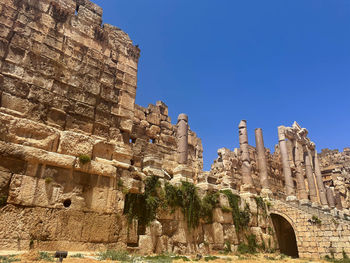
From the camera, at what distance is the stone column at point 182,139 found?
41.2 ft

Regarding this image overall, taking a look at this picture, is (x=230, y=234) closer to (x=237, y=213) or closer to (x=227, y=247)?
(x=227, y=247)

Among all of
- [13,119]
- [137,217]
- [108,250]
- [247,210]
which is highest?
[13,119]

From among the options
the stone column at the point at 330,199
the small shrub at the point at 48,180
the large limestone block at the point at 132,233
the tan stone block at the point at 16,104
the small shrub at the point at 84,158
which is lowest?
the large limestone block at the point at 132,233

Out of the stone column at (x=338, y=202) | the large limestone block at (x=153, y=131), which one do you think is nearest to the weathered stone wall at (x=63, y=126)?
the large limestone block at (x=153, y=131)

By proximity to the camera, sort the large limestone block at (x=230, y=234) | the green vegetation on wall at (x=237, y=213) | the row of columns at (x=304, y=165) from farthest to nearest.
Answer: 1. the row of columns at (x=304, y=165)
2. the green vegetation on wall at (x=237, y=213)
3. the large limestone block at (x=230, y=234)

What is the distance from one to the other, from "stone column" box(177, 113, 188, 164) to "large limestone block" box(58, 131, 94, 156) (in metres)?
6.38

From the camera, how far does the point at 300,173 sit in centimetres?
2138

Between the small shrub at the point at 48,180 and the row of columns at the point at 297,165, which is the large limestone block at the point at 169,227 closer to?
the small shrub at the point at 48,180

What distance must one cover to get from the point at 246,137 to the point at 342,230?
8.01 meters

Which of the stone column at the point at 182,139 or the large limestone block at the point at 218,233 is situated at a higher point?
the stone column at the point at 182,139

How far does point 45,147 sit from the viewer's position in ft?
19.6

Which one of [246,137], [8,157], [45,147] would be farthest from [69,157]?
[246,137]

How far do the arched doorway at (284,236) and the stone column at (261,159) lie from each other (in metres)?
3.12

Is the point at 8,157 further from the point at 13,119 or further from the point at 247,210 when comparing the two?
the point at 247,210
